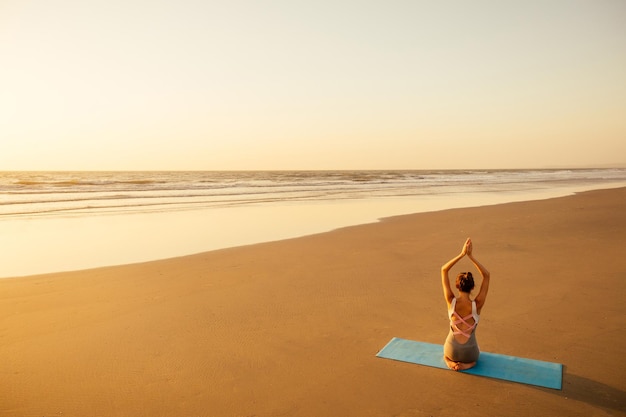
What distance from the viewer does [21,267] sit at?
873cm

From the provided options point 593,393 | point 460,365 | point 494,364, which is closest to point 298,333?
point 460,365

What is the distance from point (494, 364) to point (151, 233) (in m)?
10.8

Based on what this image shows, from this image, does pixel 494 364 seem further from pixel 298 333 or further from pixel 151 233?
pixel 151 233

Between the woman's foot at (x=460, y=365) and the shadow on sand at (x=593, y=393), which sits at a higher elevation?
the woman's foot at (x=460, y=365)

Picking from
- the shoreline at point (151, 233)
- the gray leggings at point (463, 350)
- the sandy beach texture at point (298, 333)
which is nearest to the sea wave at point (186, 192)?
the shoreline at point (151, 233)

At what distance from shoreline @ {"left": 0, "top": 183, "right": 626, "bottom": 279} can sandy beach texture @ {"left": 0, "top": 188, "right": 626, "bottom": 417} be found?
101 centimetres

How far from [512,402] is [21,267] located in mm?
9120

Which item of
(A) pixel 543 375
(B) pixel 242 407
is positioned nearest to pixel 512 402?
(A) pixel 543 375

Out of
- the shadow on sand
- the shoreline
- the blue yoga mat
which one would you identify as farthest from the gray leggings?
the shoreline

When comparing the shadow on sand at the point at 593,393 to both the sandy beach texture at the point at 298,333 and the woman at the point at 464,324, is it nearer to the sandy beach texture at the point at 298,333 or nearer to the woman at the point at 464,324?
the sandy beach texture at the point at 298,333

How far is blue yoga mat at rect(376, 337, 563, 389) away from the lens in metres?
4.20

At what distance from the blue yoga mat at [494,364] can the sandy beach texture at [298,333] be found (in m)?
0.11

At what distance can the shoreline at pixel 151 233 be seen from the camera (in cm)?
947

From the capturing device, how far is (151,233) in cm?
1288
